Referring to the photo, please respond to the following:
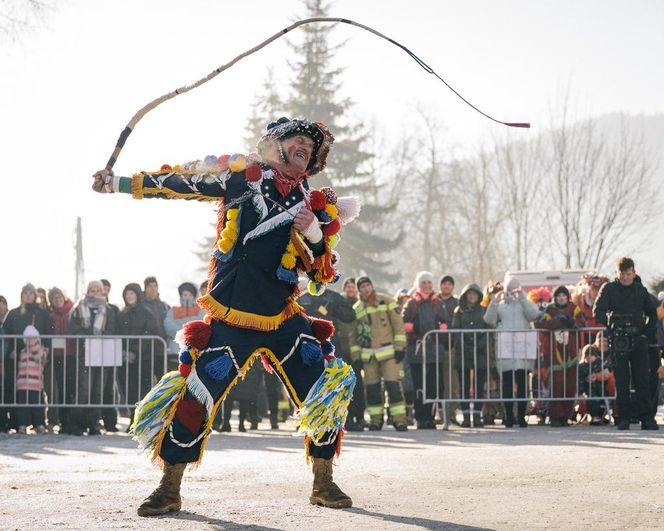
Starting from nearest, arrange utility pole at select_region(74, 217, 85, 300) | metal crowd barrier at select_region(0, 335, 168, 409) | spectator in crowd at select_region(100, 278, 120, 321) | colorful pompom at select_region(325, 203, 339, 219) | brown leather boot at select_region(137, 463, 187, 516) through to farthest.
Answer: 1. brown leather boot at select_region(137, 463, 187, 516)
2. colorful pompom at select_region(325, 203, 339, 219)
3. metal crowd barrier at select_region(0, 335, 168, 409)
4. spectator in crowd at select_region(100, 278, 120, 321)
5. utility pole at select_region(74, 217, 85, 300)

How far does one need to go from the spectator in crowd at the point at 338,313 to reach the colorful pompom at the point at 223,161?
298 inches

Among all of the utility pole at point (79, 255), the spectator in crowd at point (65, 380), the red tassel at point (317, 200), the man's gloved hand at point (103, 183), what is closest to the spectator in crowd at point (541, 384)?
the spectator in crowd at point (65, 380)

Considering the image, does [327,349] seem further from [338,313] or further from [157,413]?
[338,313]

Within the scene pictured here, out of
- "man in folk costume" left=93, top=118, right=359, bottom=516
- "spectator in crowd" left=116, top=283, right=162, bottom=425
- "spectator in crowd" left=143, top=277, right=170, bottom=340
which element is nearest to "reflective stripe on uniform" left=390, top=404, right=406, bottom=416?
"spectator in crowd" left=116, top=283, right=162, bottom=425

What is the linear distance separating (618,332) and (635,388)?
67 cm

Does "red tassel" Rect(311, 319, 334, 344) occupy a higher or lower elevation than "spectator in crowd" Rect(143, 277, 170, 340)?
lower

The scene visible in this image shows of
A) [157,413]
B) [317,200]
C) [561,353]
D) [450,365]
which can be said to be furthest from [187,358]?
[561,353]

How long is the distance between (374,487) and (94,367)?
7.99m

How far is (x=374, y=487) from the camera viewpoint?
27.1 ft

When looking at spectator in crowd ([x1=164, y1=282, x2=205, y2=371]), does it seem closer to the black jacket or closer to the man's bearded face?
the black jacket

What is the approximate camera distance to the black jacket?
14.5 meters

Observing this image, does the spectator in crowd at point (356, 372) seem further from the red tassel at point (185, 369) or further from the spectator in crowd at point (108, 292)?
the red tassel at point (185, 369)

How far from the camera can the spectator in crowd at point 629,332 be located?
571 inches

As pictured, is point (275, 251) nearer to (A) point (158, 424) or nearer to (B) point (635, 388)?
(A) point (158, 424)
